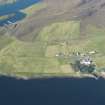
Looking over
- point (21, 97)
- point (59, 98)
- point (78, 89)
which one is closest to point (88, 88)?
point (78, 89)

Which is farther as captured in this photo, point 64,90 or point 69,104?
point 64,90

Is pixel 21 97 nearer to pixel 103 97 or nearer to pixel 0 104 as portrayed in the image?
pixel 0 104

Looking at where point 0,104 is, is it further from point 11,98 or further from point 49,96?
point 49,96

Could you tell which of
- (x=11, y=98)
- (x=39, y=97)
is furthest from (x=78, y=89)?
(x=11, y=98)

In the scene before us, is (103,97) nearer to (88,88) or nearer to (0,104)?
(88,88)

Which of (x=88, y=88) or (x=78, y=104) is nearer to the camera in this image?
(x=78, y=104)

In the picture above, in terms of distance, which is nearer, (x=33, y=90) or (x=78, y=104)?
(x=78, y=104)

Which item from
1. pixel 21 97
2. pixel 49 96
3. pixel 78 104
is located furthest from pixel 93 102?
pixel 21 97
